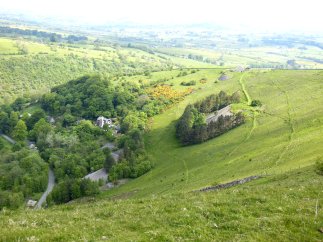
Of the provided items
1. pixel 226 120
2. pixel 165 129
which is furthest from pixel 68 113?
pixel 226 120

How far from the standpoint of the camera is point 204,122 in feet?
397

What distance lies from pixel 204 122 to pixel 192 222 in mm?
100296

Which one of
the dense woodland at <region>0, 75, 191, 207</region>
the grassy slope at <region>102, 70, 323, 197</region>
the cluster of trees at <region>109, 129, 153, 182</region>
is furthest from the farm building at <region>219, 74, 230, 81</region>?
the cluster of trees at <region>109, 129, 153, 182</region>

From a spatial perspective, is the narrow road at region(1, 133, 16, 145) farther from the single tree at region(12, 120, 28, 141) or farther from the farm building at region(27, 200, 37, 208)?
the farm building at region(27, 200, 37, 208)

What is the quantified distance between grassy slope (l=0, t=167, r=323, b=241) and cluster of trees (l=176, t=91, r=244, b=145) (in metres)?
79.0

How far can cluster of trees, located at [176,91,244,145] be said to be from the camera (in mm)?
108750

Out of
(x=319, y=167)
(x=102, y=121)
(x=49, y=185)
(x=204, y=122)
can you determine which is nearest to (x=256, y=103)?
(x=204, y=122)

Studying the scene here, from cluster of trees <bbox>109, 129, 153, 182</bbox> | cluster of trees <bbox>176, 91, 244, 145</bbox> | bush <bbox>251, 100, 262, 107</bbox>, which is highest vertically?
bush <bbox>251, 100, 262, 107</bbox>

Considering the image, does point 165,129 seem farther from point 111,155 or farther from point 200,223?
point 200,223

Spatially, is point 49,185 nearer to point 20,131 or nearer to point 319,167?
point 20,131

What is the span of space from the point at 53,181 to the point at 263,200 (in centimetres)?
9623

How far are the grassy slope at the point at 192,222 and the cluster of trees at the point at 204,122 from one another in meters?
79.0

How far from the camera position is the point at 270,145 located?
77688 mm

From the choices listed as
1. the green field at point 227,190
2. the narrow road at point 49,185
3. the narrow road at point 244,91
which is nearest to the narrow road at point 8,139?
the green field at point 227,190
